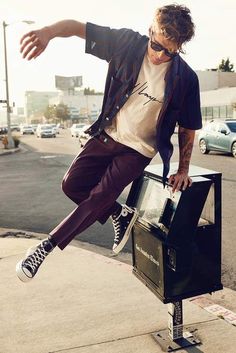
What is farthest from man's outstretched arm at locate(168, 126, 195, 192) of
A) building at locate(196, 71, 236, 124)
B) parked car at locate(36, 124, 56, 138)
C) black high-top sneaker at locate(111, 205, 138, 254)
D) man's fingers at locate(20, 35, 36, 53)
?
building at locate(196, 71, 236, 124)

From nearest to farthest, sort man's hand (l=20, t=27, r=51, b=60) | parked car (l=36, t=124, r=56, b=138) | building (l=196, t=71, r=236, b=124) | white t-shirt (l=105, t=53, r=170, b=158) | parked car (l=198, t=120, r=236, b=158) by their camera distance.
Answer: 1. man's hand (l=20, t=27, r=51, b=60)
2. white t-shirt (l=105, t=53, r=170, b=158)
3. parked car (l=198, t=120, r=236, b=158)
4. parked car (l=36, t=124, r=56, b=138)
5. building (l=196, t=71, r=236, b=124)

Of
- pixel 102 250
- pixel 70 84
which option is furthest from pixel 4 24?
pixel 70 84

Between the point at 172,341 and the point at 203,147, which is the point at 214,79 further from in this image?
the point at 172,341

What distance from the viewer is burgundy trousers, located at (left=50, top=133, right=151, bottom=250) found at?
108 inches

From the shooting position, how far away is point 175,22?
92.8 inches

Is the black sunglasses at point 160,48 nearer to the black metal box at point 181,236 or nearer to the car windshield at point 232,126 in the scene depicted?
the black metal box at point 181,236

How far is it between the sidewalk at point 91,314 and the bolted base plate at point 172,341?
4 cm

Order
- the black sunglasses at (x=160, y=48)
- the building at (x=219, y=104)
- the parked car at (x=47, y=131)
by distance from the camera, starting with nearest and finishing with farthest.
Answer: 1. the black sunglasses at (x=160, y=48)
2. the parked car at (x=47, y=131)
3. the building at (x=219, y=104)

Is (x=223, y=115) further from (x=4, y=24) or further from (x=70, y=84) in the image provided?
(x=70, y=84)

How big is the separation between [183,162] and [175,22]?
84cm

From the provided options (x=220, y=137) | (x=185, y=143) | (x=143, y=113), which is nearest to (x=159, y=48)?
(x=143, y=113)

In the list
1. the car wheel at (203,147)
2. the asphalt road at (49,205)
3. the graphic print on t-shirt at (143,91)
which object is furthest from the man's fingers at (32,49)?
the car wheel at (203,147)

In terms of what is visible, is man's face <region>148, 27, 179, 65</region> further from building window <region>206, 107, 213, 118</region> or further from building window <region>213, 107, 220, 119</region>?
building window <region>206, 107, 213, 118</region>

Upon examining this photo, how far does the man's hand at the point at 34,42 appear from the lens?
7.69 feet
